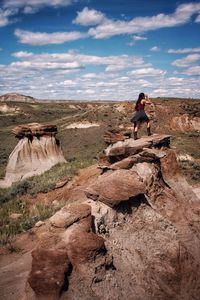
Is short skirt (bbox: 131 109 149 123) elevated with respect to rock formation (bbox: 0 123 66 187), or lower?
elevated

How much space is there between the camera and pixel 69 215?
302 inches

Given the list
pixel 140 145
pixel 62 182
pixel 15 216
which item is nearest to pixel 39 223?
pixel 15 216

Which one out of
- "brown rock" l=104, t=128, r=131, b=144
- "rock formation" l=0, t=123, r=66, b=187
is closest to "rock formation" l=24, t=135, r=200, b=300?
"brown rock" l=104, t=128, r=131, b=144

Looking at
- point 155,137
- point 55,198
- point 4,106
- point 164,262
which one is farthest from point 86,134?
point 4,106

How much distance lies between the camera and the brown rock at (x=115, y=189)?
8.77 metres

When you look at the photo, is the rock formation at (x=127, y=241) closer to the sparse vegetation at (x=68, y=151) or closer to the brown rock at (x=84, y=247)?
the brown rock at (x=84, y=247)

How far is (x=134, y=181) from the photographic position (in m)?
9.32

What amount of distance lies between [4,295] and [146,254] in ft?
10.7

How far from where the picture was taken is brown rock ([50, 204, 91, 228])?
7.54m

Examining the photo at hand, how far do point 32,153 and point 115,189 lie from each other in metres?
17.6

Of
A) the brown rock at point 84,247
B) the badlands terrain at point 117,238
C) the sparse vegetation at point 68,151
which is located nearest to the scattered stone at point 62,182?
the sparse vegetation at point 68,151

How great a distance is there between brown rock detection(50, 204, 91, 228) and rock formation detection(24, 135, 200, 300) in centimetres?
Answer: 2

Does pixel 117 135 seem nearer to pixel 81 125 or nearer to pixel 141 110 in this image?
pixel 141 110

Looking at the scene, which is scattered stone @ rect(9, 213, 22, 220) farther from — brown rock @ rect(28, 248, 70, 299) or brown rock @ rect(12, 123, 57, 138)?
brown rock @ rect(12, 123, 57, 138)
